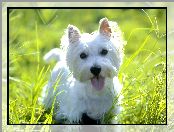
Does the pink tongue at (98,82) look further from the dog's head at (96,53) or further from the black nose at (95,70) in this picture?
the black nose at (95,70)

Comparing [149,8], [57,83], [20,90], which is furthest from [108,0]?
[20,90]

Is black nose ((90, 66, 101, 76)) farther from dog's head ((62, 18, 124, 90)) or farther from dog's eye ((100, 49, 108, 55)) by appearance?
dog's eye ((100, 49, 108, 55))

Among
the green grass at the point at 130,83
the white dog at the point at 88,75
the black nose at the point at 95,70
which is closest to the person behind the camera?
the black nose at the point at 95,70

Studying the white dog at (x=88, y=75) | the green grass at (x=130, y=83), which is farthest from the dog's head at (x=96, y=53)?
the green grass at (x=130, y=83)

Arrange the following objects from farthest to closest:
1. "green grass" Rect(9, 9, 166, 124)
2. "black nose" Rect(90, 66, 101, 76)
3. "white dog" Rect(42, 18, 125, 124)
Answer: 1. "green grass" Rect(9, 9, 166, 124)
2. "white dog" Rect(42, 18, 125, 124)
3. "black nose" Rect(90, 66, 101, 76)

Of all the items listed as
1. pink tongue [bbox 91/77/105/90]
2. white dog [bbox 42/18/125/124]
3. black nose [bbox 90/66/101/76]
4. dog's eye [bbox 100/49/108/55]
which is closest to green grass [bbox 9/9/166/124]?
white dog [bbox 42/18/125/124]

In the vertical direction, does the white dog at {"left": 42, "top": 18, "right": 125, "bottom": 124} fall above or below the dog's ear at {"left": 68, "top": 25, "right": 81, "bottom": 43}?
below

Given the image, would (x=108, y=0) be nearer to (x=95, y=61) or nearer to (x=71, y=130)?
(x=95, y=61)
